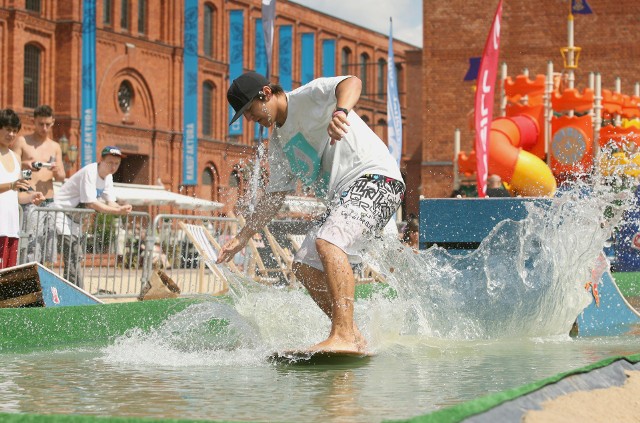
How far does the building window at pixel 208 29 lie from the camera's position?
60.2m

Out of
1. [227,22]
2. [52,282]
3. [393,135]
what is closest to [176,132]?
[227,22]

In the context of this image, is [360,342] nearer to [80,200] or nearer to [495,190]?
[80,200]

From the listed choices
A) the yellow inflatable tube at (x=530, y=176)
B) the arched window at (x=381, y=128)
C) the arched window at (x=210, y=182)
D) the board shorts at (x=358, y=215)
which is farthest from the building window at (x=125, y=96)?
the board shorts at (x=358, y=215)

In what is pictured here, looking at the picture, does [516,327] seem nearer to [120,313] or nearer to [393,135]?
[120,313]

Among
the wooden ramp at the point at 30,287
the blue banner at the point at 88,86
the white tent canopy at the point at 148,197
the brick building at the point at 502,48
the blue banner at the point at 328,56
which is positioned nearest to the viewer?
the wooden ramp at the point at 30,287

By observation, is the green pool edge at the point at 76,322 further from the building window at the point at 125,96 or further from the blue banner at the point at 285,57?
the blue banner at the point at 285,57

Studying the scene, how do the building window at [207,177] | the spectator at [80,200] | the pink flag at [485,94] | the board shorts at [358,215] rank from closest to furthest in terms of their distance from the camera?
the board shorts at [358,215], the spectator at [80,200], the pink flag at [485,94], the building window at [207,177]

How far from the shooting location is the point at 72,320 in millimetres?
7641

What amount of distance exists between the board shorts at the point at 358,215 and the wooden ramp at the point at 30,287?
8.46ft

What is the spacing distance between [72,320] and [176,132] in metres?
47.9

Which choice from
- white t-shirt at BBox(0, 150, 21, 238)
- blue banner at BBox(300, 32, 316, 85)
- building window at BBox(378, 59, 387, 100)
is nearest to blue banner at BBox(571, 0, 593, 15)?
white t-shirt at BBox(0, 150, 21, 238)

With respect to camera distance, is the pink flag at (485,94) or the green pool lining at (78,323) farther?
the pink flag at (485,94)

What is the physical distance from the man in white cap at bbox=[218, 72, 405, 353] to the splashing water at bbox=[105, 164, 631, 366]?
789mm

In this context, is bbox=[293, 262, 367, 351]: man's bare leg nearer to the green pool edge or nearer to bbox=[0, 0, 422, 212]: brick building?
the green pool edge
